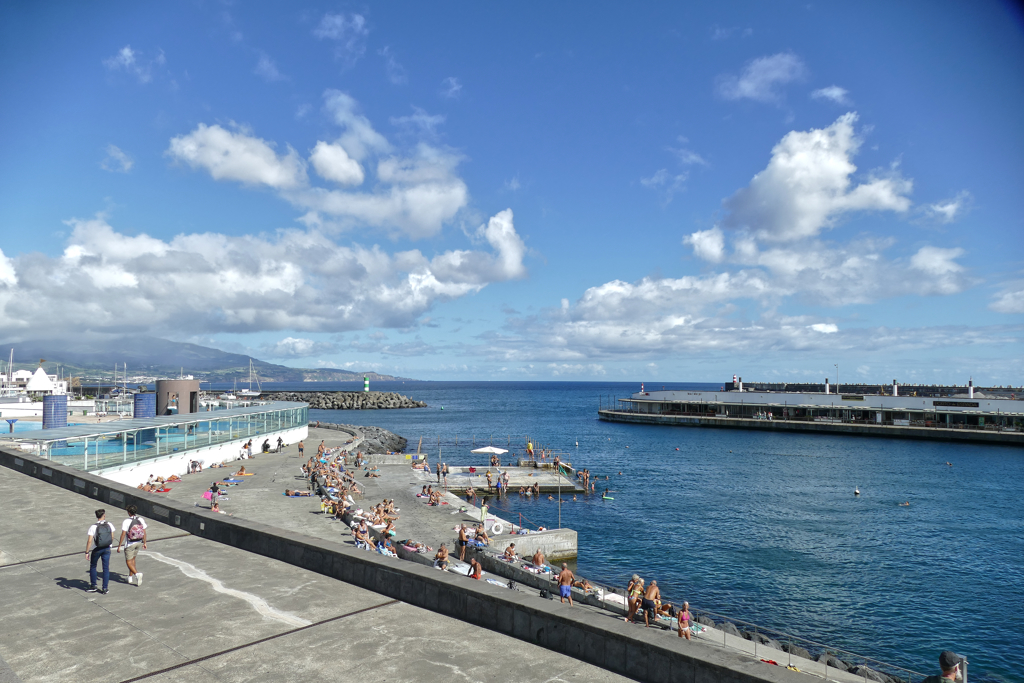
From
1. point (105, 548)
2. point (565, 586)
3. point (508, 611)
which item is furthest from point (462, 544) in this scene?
point (508, 611)

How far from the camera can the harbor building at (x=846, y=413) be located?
90.7 metres

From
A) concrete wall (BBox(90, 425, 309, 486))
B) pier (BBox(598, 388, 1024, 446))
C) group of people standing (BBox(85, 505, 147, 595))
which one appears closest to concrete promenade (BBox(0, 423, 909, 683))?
group of people standing (BBox(85, 505, 147, 595))

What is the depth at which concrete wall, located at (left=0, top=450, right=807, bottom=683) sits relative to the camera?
701 cm

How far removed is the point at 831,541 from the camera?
1372 inches

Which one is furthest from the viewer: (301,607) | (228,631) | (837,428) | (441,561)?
(837,428)

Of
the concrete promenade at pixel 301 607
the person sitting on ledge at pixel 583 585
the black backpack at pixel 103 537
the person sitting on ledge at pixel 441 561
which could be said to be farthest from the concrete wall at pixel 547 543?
the black backpack at pixel 103 537

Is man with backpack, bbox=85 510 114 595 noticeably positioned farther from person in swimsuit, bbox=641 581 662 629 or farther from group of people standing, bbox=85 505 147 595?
person in swimsuit, bbox=641 581 662 629

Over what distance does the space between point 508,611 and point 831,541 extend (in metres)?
33.1

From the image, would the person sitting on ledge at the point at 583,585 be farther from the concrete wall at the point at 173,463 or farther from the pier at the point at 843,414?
the pier at the point at 843,414

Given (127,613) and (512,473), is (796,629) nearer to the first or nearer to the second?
(127,613)

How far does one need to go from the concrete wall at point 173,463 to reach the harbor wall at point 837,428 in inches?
3345

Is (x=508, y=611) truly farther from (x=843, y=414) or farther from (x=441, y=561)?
(x=843, y=414)

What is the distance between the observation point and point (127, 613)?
31.4ft

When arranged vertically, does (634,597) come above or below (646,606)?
above
